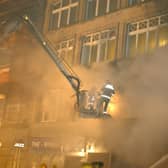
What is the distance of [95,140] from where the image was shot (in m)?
13.3

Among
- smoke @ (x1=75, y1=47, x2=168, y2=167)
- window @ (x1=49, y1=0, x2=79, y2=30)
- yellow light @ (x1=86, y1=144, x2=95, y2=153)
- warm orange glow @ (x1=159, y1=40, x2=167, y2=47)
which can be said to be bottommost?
yellow light @ (x1=86, y1=144, x2=95, y2=153)

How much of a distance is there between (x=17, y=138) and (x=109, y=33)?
5.69 meters

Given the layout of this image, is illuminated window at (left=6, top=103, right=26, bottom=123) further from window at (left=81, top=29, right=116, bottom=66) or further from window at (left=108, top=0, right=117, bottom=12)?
window at (left=108, top=0, right=117, bottom=12)

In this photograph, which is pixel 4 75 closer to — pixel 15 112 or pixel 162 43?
pixel 15 112

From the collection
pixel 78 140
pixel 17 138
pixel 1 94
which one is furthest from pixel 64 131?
pixel 1 94

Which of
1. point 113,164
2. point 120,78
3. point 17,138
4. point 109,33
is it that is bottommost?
point 113,164

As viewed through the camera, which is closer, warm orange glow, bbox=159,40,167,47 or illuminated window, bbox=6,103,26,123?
warm orange glow, bbox=159,40,167,47

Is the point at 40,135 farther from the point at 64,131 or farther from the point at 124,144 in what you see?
the point at 124,144

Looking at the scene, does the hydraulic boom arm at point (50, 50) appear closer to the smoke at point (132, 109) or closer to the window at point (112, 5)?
the smoke at point (132, 109)

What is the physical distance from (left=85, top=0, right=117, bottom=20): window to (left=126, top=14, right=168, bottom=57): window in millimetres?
1336

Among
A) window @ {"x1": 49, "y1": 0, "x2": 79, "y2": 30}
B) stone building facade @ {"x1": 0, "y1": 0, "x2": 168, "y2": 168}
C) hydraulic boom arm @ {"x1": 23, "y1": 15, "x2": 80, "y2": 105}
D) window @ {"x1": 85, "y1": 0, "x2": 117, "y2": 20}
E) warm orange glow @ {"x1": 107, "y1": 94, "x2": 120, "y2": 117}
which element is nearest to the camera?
hydraulic boom arm @ {"x1": 23, "y1": 15, "x2": 80, "y2": 105}

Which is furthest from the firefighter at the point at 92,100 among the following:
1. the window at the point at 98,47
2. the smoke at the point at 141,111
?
the window at the point at 98,47

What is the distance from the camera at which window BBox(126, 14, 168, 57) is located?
43.5 ft

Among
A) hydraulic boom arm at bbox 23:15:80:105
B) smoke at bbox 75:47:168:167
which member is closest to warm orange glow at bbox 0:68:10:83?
smoke at bbox 75:47:168:167
